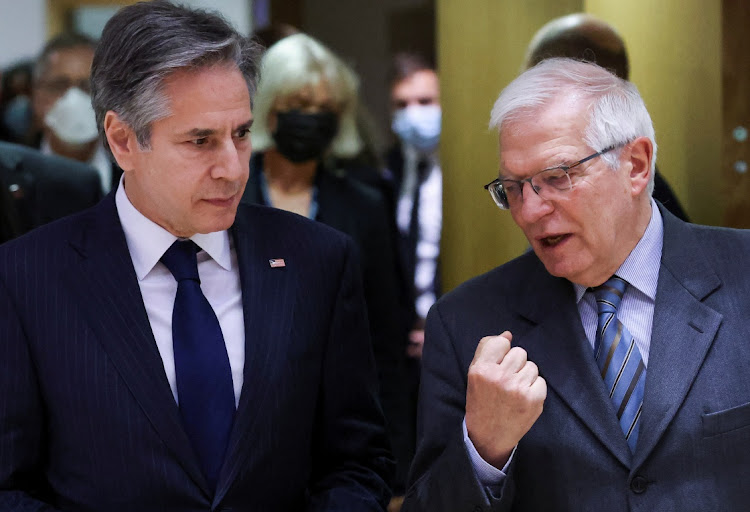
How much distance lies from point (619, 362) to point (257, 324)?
0.76m

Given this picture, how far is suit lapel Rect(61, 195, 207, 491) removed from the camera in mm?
2037

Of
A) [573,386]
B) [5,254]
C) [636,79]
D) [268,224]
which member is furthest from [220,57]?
[636,79]

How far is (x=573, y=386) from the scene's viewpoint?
86.5 inches

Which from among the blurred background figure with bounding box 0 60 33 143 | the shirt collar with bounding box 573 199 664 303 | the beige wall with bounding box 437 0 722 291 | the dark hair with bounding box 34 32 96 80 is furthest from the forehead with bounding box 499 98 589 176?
the blurred background figure with bounding box 0 60 33 143

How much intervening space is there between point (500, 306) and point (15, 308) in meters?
1.03

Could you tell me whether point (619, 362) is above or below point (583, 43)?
below

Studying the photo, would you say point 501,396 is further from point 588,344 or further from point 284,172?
point 284,172

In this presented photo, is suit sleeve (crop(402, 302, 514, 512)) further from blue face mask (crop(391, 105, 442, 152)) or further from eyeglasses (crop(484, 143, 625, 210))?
blue face mask (crop(391, 105, 442, 152))

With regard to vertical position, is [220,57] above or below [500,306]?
above

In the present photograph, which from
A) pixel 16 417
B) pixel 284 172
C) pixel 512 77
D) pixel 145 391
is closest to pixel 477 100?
pixel 512 77

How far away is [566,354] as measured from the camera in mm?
2240

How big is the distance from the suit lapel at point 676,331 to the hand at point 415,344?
1.94 m

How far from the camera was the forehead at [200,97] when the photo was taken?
2.09 metres

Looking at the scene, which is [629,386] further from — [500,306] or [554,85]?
[554,85]
